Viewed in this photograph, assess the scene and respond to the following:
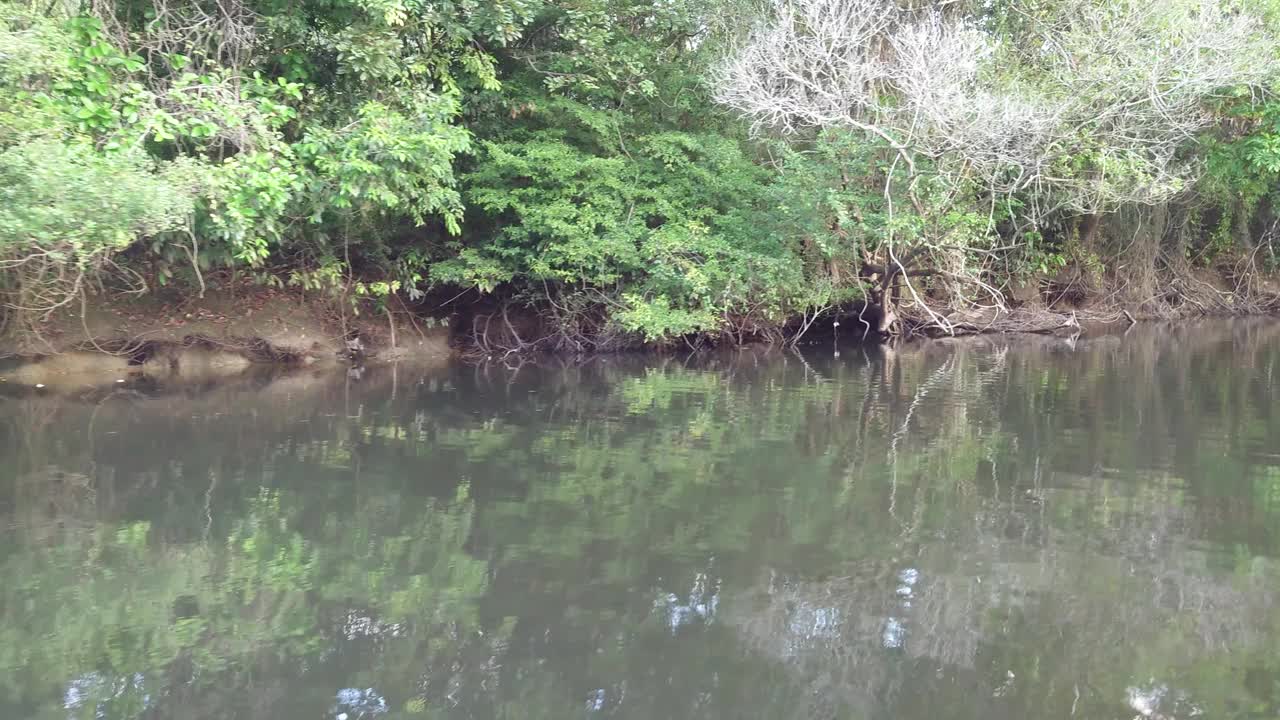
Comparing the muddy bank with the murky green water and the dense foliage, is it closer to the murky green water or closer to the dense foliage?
the dense foliage

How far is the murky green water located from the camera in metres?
4.36

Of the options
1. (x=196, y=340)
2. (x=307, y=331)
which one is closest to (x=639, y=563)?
(x=196, y=340)

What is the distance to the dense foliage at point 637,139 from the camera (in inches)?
474

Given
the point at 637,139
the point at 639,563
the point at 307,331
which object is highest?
the point at 637,139

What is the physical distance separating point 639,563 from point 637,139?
1172 centimetres

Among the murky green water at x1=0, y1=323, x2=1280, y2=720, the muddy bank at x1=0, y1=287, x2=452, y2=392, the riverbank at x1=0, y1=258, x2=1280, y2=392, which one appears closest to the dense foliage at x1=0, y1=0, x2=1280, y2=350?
the riverbank at x1=0, y1=258, x2=1280, y2=392

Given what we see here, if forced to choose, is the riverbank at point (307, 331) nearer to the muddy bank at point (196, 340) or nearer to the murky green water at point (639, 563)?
the muddy bank at point (196, 340)

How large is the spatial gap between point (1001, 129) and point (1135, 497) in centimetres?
941

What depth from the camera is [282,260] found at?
609 inches

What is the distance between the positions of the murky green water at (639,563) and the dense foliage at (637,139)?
3327 millimetres

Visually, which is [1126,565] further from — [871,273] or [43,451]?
[871,273]

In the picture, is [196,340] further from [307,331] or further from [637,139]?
[637,139]

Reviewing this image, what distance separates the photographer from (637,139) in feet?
54.2

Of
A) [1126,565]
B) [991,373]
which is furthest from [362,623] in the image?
[991,373]
